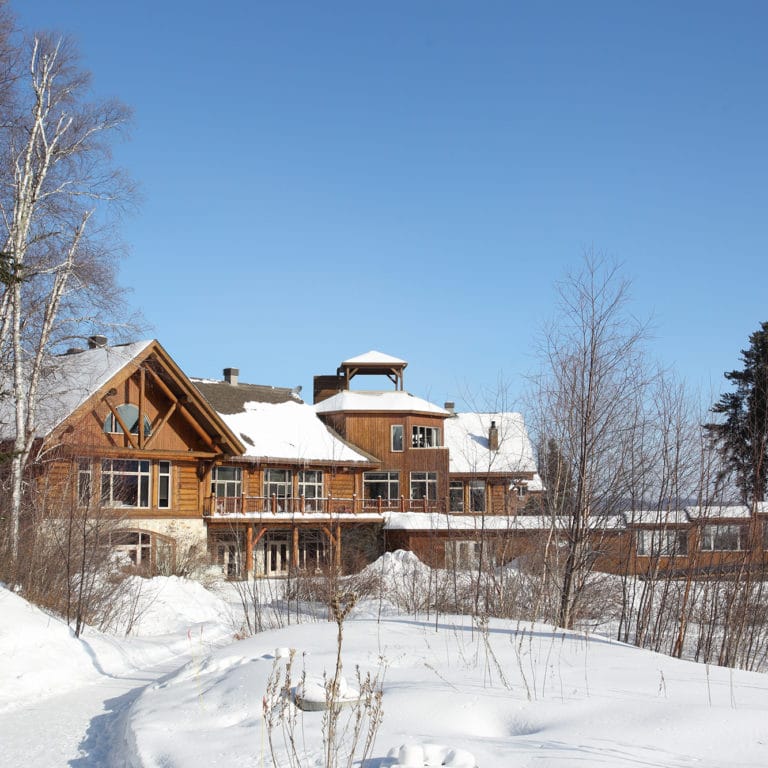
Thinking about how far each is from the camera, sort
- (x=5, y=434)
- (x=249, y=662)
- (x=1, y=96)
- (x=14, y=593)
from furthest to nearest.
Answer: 1. (x=5, y=434)
2. (x=1, y=96)
3. (x=14, y=593)
4. (x=249, y=662)

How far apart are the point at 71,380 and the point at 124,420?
2.55m

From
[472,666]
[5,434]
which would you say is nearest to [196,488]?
[5,434]

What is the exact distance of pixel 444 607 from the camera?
48.5 ft

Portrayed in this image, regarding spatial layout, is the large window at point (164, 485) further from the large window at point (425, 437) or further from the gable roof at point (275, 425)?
the large window at point (425, 437)

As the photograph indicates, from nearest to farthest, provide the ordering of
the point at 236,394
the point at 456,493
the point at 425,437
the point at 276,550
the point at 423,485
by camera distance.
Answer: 1. the point at 276,550
2. the point at 236,394
3. the point at 423,485
4. the point at 425,437
5. the point at 456,493

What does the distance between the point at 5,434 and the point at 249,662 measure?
15157mm

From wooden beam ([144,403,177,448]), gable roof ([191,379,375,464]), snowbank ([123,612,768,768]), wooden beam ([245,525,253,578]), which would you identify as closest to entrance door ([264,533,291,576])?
wooden beam ([245,525,253,578])

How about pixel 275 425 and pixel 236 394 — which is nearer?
pixel 275 425

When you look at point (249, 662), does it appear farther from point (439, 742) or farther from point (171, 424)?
point (171, 424)

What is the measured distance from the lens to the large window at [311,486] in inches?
1292

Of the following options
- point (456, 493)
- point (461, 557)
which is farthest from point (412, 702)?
point (456, 493)

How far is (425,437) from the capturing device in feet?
122

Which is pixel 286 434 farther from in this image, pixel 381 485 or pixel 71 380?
pixel 71 380

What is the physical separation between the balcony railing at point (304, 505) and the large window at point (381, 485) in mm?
532
